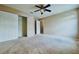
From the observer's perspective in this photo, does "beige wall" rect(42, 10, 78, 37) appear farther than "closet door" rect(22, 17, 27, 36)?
No

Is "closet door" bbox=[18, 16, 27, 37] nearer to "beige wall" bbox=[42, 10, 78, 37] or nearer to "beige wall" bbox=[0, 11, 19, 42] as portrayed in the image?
"beige wall" bbox=[0, 11, 19, 42]

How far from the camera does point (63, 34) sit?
4.42 meters

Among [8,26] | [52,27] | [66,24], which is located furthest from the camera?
[8,26]

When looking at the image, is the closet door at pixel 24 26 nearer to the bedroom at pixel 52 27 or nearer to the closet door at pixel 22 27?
the closet door at pixel 22 27

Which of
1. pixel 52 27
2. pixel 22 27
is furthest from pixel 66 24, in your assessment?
pixel 22 27

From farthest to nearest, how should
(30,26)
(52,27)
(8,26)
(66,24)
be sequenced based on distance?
(30,26) → (8,26) → (52,27) → (66,24)

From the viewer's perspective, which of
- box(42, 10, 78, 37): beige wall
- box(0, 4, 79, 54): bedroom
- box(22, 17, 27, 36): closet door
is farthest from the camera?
box(22, 17, 27, 36): closet door

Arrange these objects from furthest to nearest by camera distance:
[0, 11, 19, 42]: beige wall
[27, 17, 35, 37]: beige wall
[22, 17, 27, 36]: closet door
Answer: [22, 17, 27, 36]: closet door
[27, 17, 35, 37]: beige wall
[0, 11, 19, 42]: beige wall

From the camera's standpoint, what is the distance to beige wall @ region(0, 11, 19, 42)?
472 cm

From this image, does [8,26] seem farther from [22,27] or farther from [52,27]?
[22,27]

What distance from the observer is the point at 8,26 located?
515 cm

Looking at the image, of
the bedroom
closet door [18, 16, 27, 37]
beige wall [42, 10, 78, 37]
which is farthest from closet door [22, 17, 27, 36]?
beige wall [42, 10, 78, 37]
